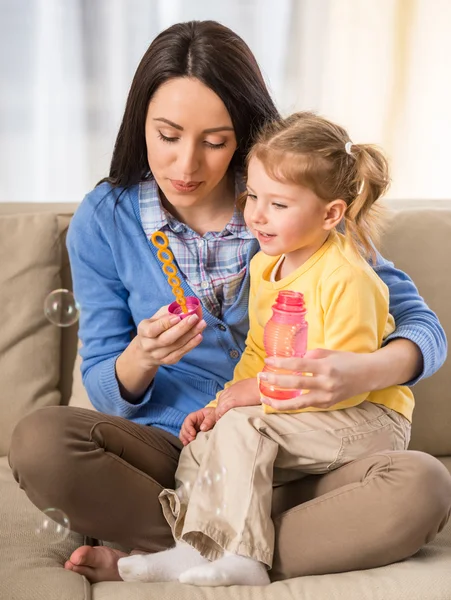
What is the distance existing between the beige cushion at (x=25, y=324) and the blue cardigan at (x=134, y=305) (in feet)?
0.66

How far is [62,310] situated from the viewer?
5.33 ft

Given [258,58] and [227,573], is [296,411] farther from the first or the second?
[258,58]

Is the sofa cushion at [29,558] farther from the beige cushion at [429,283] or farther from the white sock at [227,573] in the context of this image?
the beige cushion at [429,283]

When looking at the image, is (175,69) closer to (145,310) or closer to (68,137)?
(145,310)

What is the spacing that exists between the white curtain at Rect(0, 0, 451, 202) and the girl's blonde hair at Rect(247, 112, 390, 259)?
949mm

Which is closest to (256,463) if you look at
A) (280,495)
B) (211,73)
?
(280,495)

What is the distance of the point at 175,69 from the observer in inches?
55.5

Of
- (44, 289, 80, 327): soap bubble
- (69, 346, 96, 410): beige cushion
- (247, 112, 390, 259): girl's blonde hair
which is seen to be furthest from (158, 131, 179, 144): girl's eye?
(69, 346, 96, 410): beige cushion

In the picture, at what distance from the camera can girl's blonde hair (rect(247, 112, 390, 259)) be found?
1.33m

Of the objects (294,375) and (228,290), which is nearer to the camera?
(294,375)

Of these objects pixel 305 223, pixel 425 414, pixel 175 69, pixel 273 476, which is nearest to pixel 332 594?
pixel 273 476

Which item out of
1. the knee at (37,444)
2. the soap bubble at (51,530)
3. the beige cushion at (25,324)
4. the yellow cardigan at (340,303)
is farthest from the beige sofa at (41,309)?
the yellow cardigan at (340,303)

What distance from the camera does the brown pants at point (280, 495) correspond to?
4.09ft

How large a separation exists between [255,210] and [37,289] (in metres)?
0.65
